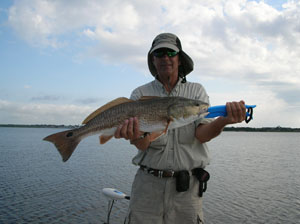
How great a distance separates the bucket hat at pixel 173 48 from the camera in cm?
408

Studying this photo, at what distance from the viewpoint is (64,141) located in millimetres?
3967

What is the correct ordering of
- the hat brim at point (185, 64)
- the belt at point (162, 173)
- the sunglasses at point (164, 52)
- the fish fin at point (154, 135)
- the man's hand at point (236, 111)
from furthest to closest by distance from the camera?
the hat brim at point (185, 64), the sunglasses at point (164, 52), the belt at point (162, 173), the fish fin at point (154, 135), the man's hand at point (236, 111)

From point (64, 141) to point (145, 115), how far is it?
1385mm

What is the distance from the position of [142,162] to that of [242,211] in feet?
40.7

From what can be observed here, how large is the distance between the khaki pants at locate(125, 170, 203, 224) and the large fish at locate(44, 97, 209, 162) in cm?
88

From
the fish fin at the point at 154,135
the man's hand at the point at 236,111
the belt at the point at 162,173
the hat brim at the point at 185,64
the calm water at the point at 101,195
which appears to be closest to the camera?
the man's hand at the point at 236,111

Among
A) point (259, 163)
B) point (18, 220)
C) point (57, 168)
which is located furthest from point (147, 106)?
point (259, 163)

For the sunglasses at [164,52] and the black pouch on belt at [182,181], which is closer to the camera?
the black pouch on belt at [182,181]

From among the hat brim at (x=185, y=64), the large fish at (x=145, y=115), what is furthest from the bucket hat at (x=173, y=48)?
the large fish at (x=145, y=115)

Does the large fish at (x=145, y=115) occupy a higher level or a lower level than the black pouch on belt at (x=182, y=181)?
higher

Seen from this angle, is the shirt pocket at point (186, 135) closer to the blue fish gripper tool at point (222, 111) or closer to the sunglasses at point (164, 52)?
the blue fish gripper tool at point (222, 111)

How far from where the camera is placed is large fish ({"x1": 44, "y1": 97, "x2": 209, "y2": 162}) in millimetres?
3840

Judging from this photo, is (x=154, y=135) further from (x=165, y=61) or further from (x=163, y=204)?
(x=165, y=61)

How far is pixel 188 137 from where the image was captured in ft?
13.0
